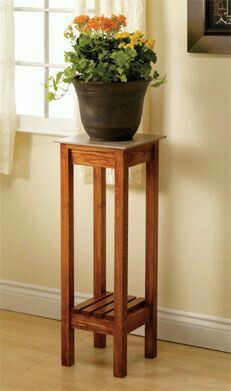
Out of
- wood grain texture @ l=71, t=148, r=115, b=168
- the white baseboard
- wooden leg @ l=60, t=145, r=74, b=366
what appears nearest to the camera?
wood grain texture @ l=71, t=148, r=115, b=168

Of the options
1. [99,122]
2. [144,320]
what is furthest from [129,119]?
[144,320]

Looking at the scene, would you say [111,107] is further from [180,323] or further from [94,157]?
[180,323]

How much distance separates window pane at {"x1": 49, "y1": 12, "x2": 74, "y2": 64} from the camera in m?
4.26

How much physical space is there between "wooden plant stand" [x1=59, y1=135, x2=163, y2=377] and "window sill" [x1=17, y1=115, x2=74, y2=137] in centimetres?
43

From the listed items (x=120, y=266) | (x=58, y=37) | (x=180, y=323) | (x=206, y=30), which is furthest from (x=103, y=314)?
(x=58, y=37)

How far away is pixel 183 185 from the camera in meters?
3.94

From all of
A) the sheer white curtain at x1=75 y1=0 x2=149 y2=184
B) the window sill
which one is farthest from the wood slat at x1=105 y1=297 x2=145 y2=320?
the window sill

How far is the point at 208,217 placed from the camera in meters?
3.91

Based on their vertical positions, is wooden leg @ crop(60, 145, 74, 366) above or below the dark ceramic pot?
below

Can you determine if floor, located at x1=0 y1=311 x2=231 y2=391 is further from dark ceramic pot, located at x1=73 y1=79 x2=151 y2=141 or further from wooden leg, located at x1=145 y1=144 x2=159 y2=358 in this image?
dark ceramic pot, located at x1=73 y1=79 x2=151 y2=141

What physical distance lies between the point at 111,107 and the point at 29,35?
1067 mm

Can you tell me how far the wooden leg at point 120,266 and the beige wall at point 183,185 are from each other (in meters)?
0.45

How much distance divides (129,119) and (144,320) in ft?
3.01

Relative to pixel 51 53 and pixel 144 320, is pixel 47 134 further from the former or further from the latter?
pixel 144 320
